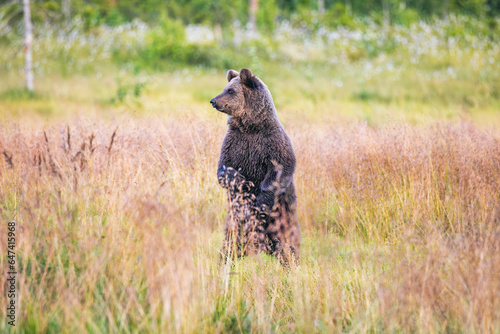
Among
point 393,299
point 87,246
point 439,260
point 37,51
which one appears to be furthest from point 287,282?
point 37,51

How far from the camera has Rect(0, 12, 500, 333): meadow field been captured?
2.43 meters

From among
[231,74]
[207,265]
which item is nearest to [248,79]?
[231,74]

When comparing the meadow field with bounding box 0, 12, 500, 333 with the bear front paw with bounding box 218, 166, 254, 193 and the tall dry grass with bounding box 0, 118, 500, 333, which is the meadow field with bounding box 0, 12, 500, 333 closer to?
the tall dry grass with bounding box 0, 118, 500, 333

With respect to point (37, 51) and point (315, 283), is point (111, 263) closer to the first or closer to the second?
point (315, 283)

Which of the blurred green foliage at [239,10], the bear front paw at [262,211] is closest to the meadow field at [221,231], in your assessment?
the bear front paw at [262,211]

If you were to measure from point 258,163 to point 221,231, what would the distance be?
967 millimetres

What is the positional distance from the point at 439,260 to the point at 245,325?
1268 mm

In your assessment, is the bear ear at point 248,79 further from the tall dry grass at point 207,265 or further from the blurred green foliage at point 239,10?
the blurred green foliage at point 239,10

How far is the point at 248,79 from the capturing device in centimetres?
378

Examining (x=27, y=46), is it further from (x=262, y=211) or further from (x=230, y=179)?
(x=262, y=211)

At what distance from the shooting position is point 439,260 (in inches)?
102

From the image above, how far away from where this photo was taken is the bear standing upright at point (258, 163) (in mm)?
Answer: 3567

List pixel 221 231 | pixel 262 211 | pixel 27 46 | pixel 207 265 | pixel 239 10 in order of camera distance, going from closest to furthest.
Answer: pixel 207 265 < pixel 262 211 < pixel 221 231 < pixel 27 46 < pixel 239 10

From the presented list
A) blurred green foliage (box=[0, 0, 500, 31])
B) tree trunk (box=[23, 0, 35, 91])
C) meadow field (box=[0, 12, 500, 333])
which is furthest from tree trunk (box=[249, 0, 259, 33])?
meadow field (box=[0, 12, 500, 333])
